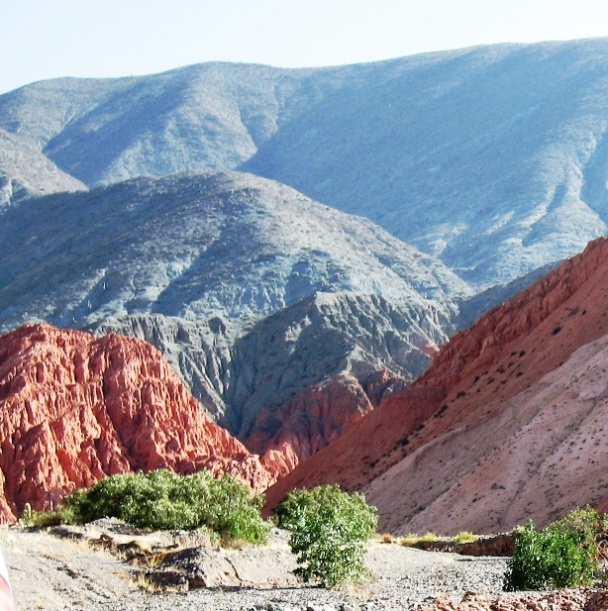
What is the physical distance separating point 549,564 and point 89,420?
7698 centimetres

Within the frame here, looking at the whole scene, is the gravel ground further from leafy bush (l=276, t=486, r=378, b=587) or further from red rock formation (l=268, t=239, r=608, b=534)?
red rock formation (l=268, t=239, r=608, b=534)

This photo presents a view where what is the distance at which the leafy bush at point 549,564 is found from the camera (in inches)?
908

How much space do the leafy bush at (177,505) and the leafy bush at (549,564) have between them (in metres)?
11.3

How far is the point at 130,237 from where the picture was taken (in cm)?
17725

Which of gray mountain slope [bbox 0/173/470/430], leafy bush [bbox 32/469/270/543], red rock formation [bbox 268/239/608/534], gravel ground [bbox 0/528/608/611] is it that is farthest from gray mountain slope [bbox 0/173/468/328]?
gravel ground [bbox 0/528/608/611]

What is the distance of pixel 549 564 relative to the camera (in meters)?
23.1

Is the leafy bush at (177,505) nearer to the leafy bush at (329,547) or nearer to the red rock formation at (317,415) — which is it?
the leafy bush at (329,547)

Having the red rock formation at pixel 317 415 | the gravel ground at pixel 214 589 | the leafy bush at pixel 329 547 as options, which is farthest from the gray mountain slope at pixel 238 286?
the leafy bush at pixel 329 547

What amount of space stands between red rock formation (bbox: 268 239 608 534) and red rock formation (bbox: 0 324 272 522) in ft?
59.3

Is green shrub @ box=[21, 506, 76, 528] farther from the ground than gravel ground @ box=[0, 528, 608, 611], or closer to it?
closer to it

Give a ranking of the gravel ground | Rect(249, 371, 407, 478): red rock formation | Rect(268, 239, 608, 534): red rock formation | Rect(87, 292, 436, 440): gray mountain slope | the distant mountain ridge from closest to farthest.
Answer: the gravel ground → Rect(268, 239, 608, 534): red rock formation → Rect(249, 371, 407, 478): red rock formation → Rect(87, 292, 436, 440): gray mountain slope → the distant mountain ridge

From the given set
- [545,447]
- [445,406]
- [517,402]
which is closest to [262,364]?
[445,406]

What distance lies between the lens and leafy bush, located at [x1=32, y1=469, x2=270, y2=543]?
3459cm

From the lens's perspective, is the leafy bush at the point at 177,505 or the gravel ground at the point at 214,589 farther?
the leafy bush at the point at 177,505
